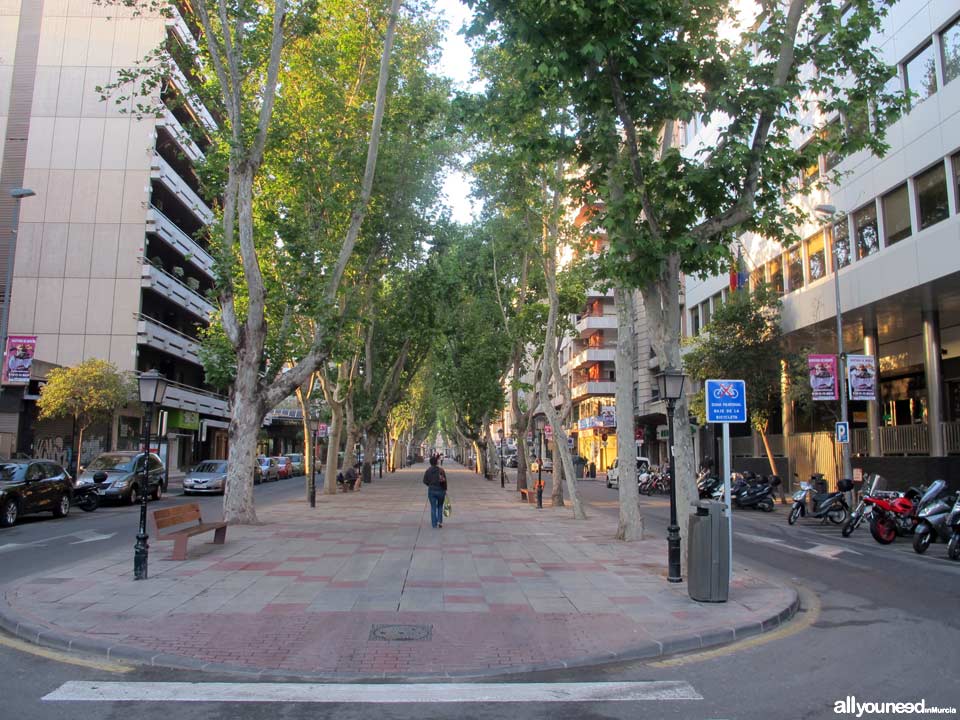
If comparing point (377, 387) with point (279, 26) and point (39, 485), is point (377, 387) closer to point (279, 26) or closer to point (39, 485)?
point (39, 485)

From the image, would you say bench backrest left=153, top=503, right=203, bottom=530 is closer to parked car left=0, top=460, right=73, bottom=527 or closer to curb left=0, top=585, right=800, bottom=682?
curb left=0, top=585, right=800, bottom=682

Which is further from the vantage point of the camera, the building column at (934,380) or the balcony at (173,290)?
the balcony at (173,290)

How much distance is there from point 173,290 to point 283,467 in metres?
15.2

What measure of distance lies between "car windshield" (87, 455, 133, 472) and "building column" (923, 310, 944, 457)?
25950mm

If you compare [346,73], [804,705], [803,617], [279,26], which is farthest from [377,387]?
[804,705]

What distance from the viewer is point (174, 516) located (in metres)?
11.3

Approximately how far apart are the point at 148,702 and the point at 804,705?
15.8 ft

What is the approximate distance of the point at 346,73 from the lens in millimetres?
19828

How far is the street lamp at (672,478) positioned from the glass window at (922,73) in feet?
48.1

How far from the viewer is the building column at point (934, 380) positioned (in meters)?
21.1

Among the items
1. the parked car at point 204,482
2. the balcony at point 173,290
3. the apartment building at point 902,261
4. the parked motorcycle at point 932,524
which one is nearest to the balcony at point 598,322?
the apartment building at point 902,261

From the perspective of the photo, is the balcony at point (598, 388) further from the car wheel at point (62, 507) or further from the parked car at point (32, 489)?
the parked car at point (32, 489)

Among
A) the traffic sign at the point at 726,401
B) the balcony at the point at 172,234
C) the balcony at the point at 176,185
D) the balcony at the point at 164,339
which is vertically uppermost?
the balcony at the point at 176,185

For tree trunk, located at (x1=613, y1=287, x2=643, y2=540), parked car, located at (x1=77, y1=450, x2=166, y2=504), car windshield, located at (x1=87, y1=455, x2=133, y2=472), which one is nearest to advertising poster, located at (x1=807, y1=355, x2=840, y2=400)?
tree trunk, located at (x1=613, y1=287, x2=643, y2=540)
